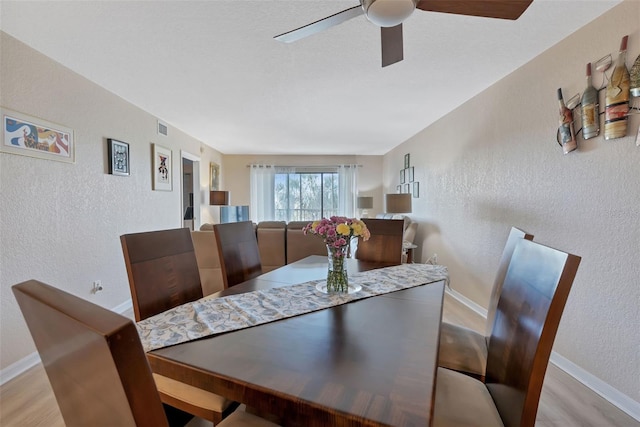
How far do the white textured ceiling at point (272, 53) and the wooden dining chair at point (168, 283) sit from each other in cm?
141

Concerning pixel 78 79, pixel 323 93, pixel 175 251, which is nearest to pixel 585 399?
pixel 175 251

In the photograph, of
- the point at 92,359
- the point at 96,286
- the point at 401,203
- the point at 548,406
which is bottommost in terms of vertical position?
the point at 548,406

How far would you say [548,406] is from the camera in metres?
1.64

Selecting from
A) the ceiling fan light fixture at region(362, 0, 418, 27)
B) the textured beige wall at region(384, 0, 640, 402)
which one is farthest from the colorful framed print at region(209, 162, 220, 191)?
the ceiling fan light fixture at region(362, 0, 418, 27)

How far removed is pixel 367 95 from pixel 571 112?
1.79 meters

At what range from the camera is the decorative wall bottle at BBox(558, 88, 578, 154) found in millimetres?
1919

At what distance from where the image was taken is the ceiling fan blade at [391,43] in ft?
4.97

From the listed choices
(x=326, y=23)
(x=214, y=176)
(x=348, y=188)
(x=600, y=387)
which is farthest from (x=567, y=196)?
(x=214, y=176)

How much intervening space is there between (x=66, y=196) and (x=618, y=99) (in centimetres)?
400

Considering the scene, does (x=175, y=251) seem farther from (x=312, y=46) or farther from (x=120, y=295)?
(x=120, y=295)

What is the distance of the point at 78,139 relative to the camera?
8.56ft

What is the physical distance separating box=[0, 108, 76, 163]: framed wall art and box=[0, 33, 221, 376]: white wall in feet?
0.17

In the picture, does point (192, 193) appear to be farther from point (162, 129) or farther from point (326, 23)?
point (326, 23)

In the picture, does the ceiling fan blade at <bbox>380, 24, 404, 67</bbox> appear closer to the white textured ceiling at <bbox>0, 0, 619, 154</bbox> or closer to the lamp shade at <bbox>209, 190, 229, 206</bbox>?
the white textured ceiling at <bbox>0, 0, 619, 154</bbox>
